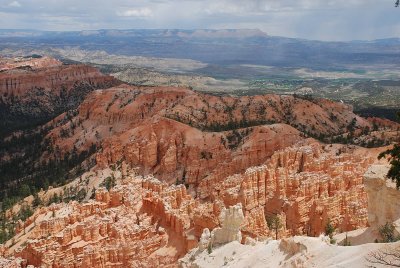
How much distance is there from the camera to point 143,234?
3809 centimetres

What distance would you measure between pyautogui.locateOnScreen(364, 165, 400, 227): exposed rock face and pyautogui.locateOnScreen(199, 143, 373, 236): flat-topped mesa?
8843 millimetres

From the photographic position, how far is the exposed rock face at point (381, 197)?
25984 mm

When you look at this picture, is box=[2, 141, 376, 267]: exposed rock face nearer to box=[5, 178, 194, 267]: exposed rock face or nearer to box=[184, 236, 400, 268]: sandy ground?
box=[5, 178, 194, 267]: exposed rock face

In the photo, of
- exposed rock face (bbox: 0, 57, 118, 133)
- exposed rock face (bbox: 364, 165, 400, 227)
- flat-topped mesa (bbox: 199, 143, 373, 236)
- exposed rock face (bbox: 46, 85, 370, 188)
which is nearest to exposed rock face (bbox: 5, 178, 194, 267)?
flat-topped mesa (bbox: 199, 143, 373, 236)

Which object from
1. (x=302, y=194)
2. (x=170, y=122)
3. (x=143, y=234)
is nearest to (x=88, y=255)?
(x=143, y=234)

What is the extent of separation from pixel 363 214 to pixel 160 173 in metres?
38.6

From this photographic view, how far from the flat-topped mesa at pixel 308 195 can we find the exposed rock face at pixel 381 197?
8843 millimetres

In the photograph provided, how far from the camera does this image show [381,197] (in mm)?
26578

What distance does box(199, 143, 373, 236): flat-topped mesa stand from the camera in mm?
39594

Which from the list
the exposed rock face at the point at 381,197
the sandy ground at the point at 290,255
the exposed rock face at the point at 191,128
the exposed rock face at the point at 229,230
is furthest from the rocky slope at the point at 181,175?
the exposed rock face at the point at 381,197

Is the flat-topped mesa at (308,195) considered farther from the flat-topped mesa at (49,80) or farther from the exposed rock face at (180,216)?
the flat-topped mesa at (49,80)

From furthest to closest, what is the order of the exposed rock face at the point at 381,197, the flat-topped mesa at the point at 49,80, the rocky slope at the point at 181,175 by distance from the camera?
the flat-topped mesa at the point at 49,80, the rocky slope at the point at 181,175, the exposed rock face at the point at 381,197

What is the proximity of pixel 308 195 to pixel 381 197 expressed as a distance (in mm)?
17944

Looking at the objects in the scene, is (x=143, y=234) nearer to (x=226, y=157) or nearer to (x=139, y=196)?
(x=139, y=196)
